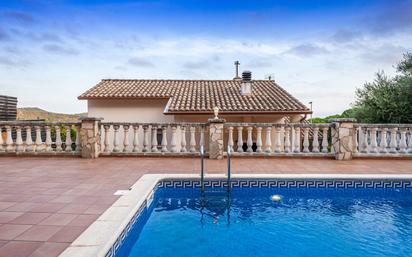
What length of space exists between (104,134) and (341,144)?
744cm

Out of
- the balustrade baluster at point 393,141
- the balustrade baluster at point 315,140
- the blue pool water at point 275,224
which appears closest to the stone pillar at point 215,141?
the blue pool water at point 275,224

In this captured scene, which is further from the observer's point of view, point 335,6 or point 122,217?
point 335,6

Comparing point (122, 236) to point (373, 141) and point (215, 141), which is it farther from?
point (373, 141)

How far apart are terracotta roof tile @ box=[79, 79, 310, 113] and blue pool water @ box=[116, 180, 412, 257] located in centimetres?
654

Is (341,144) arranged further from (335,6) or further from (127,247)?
(127,247)

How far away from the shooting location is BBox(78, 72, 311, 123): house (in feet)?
40.1

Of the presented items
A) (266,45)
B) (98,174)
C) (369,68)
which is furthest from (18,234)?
(369,68)

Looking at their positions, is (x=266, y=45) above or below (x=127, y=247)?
above

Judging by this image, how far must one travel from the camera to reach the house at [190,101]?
12.2 m

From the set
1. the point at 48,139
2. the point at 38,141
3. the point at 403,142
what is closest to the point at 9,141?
the point at 38,141

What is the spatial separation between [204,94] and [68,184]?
10.00 meters

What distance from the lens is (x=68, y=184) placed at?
17.6 feet

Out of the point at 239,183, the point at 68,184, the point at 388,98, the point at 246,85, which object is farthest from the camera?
the point at 246,85

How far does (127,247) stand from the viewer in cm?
342
